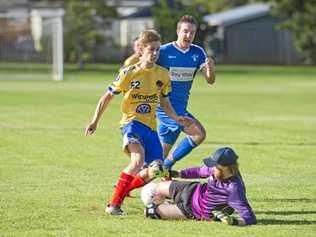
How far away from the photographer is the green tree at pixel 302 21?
6388cm

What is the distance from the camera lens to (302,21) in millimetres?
64188

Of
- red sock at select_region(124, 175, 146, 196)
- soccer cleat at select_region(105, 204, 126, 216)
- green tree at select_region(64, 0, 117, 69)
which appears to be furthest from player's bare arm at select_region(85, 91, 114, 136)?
green tree at select_region(64, 0, 117, 69)

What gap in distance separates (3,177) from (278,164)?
161 inches

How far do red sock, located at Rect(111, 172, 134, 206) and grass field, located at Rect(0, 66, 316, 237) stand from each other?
0.64 feet

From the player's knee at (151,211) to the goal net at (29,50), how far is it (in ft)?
121

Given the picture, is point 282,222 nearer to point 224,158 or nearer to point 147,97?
point 224,158

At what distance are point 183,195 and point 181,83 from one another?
2.82 m

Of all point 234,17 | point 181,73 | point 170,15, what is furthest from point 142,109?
point 234,17

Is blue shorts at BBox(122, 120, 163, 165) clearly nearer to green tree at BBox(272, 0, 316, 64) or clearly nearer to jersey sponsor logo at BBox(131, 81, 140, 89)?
jersey sponsor logo at BBox(131, 81, 140, 89)

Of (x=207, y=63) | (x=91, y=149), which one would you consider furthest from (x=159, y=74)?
(x=91, y=149)

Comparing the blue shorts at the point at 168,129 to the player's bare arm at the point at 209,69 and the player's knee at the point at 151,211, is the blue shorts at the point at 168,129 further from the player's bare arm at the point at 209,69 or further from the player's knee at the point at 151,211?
the player's knee at the point at 151,211

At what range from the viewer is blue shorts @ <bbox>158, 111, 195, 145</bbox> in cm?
1165

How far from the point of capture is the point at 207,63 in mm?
11555

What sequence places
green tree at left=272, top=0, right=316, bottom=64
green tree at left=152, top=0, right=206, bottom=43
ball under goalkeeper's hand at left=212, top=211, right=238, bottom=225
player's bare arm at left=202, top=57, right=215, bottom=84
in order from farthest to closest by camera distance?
green tree at left=152, top=0, right=206, bottom=43, green tree at left=272, top=0, right=316, bottom=64, player's bare arm at left=202, top=57, right=215, bottom=84, ball under goalkeeper's hand at left=212, top=211, right=238, bottom=225
